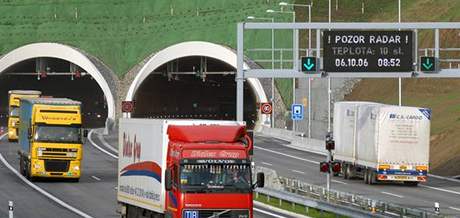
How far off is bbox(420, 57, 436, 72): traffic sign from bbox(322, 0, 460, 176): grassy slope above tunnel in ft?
78.2

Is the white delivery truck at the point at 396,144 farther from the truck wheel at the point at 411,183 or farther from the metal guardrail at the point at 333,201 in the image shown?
the metal guardrail at the point at 333,201

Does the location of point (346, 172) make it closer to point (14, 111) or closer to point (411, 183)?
point (411, 183)

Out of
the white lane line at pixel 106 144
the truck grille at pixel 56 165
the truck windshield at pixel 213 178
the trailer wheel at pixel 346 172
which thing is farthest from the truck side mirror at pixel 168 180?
the white lane line at pixel 106 144

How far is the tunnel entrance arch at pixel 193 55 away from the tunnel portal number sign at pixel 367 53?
63.7 meters

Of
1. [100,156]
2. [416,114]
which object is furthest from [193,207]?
[100,156]

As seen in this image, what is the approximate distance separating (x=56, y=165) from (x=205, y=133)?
26753 mm

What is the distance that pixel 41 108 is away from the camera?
56.1 m

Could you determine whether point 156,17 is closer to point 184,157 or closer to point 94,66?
point 94,66

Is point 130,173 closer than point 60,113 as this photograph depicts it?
Yes

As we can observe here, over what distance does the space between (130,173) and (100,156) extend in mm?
44475

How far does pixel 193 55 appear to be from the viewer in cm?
11600

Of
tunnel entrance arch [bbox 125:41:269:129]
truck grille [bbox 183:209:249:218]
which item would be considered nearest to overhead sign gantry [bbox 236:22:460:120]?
truck grille [bbox 183:209:249:218]

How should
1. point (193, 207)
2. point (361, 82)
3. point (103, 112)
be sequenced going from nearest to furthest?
point (193, 207)
point (361, 82)
point (103, 112)

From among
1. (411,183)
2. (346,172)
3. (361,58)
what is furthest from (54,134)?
(411,183)
